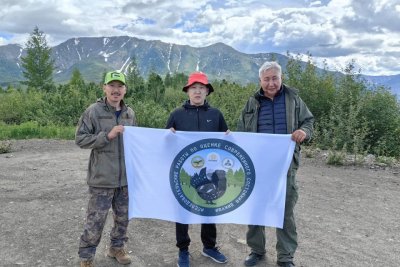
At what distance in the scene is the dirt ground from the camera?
16.0ft

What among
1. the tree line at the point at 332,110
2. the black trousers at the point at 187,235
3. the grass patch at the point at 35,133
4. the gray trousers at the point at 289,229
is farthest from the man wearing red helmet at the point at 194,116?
the grass patch at the point at 35,133

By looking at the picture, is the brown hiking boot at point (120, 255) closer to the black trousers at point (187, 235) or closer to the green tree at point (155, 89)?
the black trousers at point (187, 235)

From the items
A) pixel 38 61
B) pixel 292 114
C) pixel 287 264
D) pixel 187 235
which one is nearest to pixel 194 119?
pixel 292 114

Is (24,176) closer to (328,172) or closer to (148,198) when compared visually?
(148,198)

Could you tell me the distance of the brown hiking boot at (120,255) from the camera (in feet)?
15.1

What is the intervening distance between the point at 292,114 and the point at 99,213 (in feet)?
7.65

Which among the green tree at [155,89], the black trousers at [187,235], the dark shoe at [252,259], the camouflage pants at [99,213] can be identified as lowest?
the dark shoe at [252,259]

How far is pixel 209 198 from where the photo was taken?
4.40 m

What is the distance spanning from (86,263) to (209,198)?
152 centimetres

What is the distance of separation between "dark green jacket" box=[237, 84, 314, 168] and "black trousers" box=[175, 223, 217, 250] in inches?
48.6

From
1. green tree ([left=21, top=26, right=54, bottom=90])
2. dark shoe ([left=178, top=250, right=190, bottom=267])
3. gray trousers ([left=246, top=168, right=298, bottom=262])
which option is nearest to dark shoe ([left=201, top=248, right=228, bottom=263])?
dark shoe ([left=178, top=250, right=190, bottom=267])

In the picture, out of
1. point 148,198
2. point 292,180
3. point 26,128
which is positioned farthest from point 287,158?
point 26,128

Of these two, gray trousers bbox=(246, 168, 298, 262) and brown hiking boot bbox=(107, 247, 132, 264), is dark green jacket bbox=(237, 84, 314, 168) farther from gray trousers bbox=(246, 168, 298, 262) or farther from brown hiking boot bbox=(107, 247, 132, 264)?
brown hiking boot bbox=(107, 247, 132, 264)

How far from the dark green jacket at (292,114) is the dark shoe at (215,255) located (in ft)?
4.55
